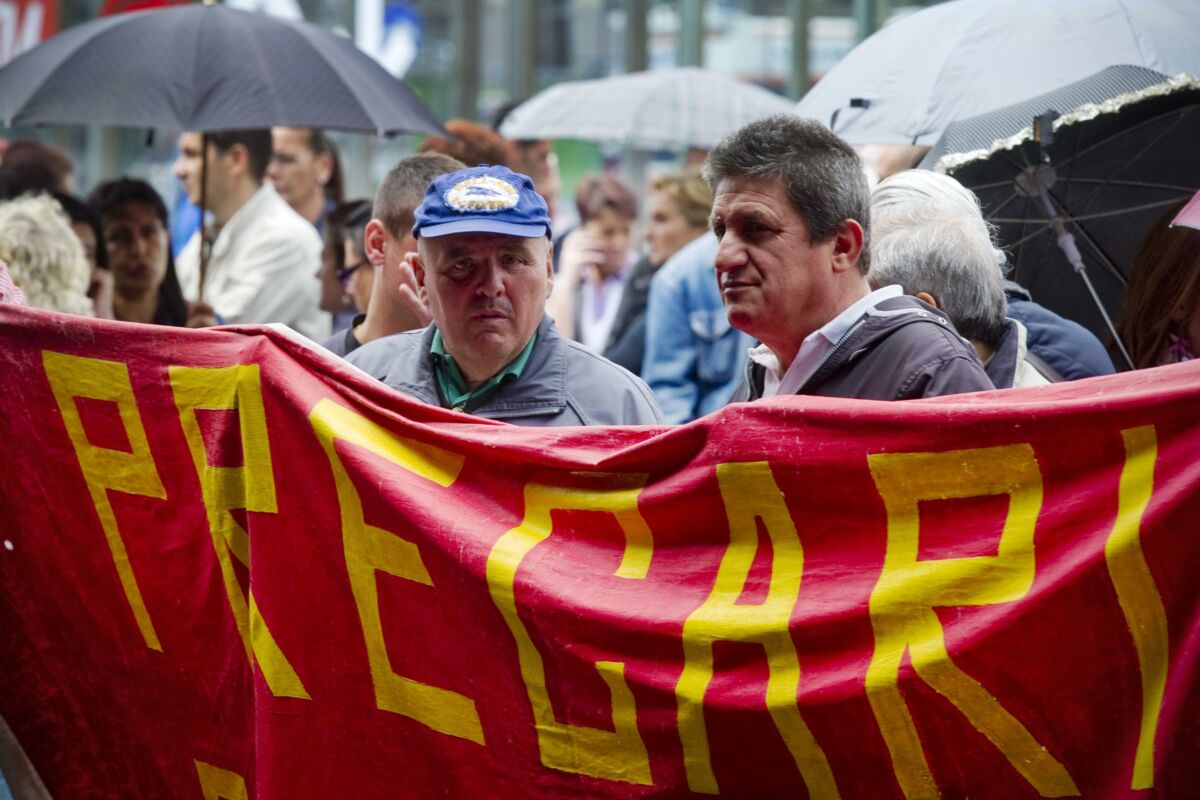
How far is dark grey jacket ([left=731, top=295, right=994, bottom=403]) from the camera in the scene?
3.34m

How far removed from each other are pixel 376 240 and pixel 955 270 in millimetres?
1588

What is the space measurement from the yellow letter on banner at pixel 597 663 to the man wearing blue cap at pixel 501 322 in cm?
39

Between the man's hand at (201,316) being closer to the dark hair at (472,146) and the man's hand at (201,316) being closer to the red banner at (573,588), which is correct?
the dark hair at (472,146)

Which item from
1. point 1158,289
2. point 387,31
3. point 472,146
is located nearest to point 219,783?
point 1158,289

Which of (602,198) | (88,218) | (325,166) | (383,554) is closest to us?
(383,554)

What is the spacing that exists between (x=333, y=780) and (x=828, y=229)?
1.48m

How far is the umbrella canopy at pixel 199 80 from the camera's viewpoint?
613 cm

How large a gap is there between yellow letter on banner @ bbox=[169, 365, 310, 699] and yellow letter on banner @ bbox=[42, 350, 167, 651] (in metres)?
0.14

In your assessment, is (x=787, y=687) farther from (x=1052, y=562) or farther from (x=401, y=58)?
(x=401, y=58)

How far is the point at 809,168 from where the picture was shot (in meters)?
3.55

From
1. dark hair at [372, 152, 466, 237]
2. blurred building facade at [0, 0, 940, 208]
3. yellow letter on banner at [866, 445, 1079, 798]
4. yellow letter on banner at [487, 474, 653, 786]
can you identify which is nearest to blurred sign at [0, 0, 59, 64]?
blurred building facade at [0, 0, 940, 208]

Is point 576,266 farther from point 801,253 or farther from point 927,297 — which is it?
point 801,253

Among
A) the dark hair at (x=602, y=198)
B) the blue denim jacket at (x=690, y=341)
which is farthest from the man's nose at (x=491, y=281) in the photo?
the dark hair at (x=602, y=198)

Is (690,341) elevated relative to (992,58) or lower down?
lower down
